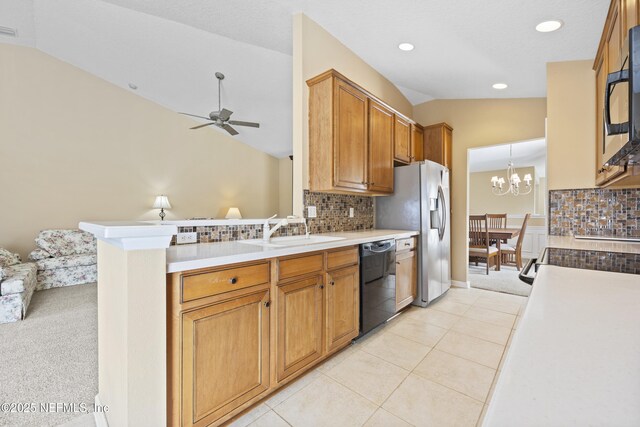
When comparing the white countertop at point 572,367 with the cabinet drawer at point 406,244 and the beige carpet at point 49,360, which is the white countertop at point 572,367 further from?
the beige carpet at point 49,360

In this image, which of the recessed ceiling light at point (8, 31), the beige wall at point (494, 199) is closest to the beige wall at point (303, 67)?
the recessed ceiling light at point (8, 31)

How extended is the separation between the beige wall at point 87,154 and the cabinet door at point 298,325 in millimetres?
5125

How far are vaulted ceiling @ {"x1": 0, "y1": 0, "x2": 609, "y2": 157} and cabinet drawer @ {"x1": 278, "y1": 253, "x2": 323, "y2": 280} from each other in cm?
210

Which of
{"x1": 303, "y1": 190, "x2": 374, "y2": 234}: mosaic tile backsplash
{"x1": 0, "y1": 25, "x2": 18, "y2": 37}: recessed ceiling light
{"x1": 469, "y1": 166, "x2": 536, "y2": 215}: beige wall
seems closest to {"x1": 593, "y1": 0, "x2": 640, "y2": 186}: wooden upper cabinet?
{"x1": 303, "y1": 190, "x2": 374, "y2": 234}: mosaic tile backsplash

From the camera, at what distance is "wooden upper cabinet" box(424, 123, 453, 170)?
3990 millimetres

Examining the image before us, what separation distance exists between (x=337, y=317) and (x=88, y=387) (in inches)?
69.5

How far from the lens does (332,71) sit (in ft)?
8.17

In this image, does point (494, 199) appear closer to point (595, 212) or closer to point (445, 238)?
point (445, 238)

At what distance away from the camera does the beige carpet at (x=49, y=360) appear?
1774mm

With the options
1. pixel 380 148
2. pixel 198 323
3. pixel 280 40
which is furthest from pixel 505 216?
pixel 198 323

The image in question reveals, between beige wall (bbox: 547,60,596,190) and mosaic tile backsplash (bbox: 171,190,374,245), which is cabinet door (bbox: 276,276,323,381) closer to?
mosaic tile backsplash (bbox: 171,190,374,245)

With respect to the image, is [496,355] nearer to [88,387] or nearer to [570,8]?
[570,8]

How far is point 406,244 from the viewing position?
3.01 meters

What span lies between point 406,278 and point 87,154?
5.86 m
